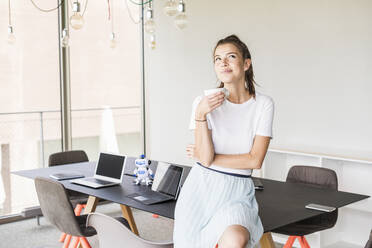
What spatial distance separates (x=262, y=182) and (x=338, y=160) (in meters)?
1.20

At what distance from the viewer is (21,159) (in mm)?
5930

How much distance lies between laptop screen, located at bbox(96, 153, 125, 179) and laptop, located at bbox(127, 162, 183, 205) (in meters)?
0.49

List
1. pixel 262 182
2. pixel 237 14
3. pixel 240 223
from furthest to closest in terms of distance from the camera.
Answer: pixel 237 14 → pixel 262 182 → pixel 240 223

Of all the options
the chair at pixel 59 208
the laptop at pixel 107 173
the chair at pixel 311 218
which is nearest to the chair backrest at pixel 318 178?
the chair at pixel 311 218

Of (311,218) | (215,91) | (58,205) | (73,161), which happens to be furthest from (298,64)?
(215,91)

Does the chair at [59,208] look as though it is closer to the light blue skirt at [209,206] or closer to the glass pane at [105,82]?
the light blue skirt at [209,206]

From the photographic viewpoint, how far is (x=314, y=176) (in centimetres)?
418

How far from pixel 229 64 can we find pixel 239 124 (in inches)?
11.8

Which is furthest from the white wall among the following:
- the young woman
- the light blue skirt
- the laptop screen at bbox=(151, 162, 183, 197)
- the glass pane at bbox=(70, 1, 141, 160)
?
the light blue skirt

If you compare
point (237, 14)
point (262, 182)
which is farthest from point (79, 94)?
point (262, 182)

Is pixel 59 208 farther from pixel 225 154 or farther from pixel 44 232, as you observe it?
pixel 44 232

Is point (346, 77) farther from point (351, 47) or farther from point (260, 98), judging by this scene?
point (260, 98)

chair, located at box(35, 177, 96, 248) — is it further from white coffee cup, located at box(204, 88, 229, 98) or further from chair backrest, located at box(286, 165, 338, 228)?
chair backrest, located at box(286, 165, 338, 228)

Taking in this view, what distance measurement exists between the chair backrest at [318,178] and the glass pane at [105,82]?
3.10 meters
